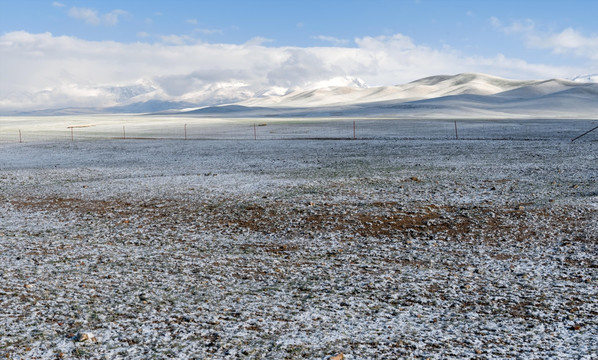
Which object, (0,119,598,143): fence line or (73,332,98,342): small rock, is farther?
(0,119,598,143): fence line

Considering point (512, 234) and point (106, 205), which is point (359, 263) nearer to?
point (512, 234)

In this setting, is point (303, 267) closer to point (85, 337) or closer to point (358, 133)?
point (85, 337)

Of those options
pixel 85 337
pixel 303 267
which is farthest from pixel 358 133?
pixel 85 337

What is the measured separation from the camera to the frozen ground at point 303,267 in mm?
5332

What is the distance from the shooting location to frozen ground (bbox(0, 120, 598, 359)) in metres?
5.33

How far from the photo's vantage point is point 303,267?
7.68 m

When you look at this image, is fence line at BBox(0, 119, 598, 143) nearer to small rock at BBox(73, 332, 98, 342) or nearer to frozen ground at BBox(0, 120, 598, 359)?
frozen ground at BBox(0, 120, 598, 359)

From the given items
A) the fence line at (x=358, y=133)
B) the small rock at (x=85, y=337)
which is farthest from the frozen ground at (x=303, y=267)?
the fence line at (x=358, y=133)

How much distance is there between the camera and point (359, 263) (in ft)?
25.7

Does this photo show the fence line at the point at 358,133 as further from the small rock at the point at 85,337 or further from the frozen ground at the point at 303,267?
the small rock at the point at 85,337

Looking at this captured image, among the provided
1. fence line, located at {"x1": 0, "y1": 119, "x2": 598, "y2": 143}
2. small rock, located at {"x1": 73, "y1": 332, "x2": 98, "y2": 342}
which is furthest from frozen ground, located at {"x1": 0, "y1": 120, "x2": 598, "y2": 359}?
fence line, located at {"x1": 0, "y1": 119, "x2": 598, "y2": 143}

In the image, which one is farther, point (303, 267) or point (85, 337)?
point (303, 267)

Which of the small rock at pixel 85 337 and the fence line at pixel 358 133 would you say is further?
the fence line at pixel 358 133

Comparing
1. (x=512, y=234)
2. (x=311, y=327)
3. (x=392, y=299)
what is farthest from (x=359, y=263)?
(x=512, y=234)
